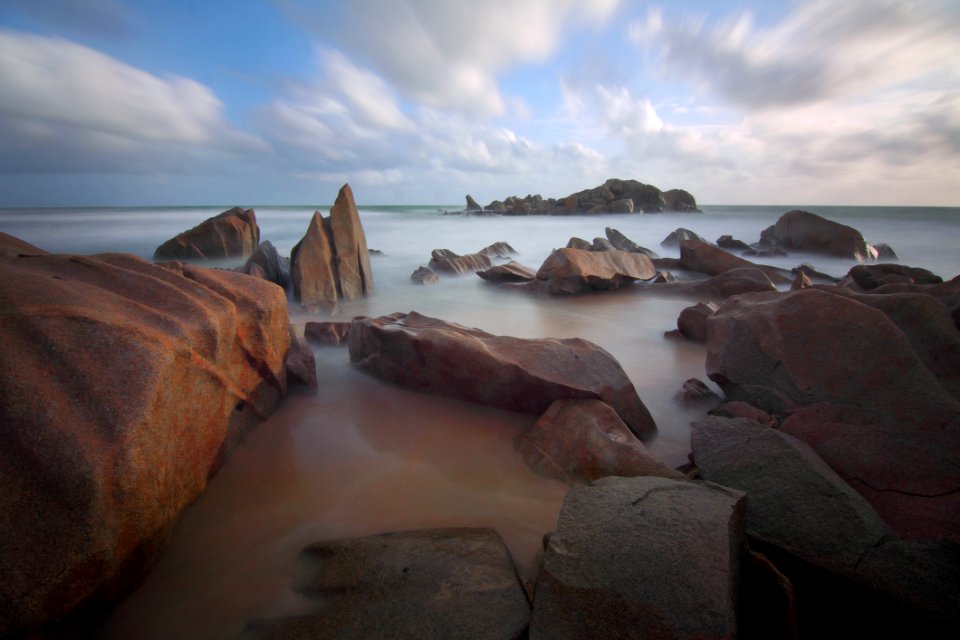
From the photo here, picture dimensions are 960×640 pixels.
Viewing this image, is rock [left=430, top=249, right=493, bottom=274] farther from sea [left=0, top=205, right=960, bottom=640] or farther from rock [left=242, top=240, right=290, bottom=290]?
sea [left=0, top=205, right=960, bottom=640]

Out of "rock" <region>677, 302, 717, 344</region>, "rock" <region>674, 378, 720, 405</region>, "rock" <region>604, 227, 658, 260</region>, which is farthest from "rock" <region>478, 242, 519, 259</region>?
"rock" <region>674, 378, 720, 405</region>

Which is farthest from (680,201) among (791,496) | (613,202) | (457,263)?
(791,496)

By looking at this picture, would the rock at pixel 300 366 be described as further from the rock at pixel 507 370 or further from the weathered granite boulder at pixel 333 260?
the weathered granite boulder at pixel 333 260

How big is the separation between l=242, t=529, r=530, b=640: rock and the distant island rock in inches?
1389

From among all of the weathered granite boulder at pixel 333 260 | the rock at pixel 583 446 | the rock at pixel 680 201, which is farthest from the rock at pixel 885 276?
the rock at pixel 680 201

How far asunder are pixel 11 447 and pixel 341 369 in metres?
2.14

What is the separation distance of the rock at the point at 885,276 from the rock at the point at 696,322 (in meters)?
2.86

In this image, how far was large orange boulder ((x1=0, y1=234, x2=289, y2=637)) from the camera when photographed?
1183mm

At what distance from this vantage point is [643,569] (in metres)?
1.21

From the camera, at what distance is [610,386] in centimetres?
256

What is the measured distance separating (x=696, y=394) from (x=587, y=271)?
3880 millimetres

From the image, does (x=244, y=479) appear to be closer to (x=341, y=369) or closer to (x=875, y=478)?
(x=341, y=369)

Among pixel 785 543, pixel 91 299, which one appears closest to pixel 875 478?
pixel 785 543

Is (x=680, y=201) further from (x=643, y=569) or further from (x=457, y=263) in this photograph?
(x=643, y=569)
